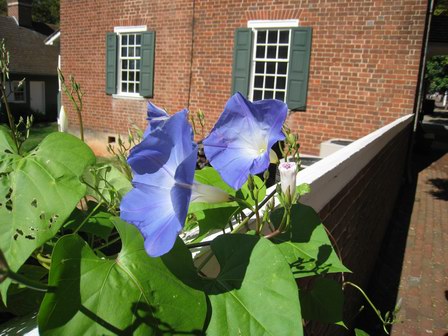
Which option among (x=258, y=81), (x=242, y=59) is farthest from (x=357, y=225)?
(x=242, y=59)

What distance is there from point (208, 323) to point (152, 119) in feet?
1.37

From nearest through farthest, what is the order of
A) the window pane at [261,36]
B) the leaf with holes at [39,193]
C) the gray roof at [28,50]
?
the leaf with holes at [39,193]
the window pane at [261,36]
the gray roof at [28,50]

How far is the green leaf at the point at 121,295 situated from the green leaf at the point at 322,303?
51 cm

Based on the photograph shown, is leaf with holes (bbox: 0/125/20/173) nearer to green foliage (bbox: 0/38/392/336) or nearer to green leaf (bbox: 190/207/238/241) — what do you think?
green foliage (bbox: 0/38/392/336)

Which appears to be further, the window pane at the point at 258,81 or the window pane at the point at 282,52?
the window pane at the point at 258,81

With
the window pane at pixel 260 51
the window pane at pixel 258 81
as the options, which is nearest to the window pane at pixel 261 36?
the window pane at pixel 260 51

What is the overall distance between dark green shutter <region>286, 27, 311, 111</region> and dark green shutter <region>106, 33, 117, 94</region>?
497 cm

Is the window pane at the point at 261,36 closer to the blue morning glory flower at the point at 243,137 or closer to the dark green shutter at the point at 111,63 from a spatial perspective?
the dark green shutter at the point at 111,63

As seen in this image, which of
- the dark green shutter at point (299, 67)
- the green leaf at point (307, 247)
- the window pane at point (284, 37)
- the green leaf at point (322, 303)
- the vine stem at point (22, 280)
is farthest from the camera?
the window pane at point (284, 37)

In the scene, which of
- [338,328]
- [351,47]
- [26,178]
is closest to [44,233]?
[26,178]

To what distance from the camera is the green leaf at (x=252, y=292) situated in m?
0.73

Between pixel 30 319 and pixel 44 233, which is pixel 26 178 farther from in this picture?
pixel 30 319

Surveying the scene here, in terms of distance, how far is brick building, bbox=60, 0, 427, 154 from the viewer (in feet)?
25.4

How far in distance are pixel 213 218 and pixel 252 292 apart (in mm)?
255
